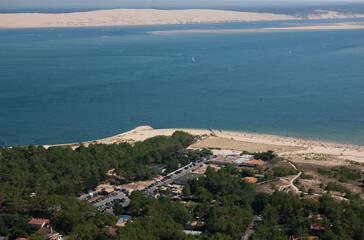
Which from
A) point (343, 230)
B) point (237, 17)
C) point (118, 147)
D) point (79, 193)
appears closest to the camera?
point (343, 230)

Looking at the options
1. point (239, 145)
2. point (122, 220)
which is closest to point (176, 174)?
point (122, 220)

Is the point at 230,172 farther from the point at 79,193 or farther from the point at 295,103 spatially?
the point at 295,103

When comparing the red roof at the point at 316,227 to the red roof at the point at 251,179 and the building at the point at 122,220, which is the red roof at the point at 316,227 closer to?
the red roof at the point at 251,179

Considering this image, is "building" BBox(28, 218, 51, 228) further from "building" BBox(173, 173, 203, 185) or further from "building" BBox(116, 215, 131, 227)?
"building" BBox(173, 173, 203, 185)

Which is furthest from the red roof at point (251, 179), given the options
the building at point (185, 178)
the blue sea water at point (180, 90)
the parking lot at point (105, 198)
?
the blue sea water at point (180, 90)

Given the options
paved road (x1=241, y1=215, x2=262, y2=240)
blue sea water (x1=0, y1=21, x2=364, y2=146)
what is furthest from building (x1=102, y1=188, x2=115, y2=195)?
blue sea water (x1=0, y1=21, x2=364, y2=146)

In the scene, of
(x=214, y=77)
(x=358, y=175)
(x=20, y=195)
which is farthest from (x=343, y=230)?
(x=214, y=77)
